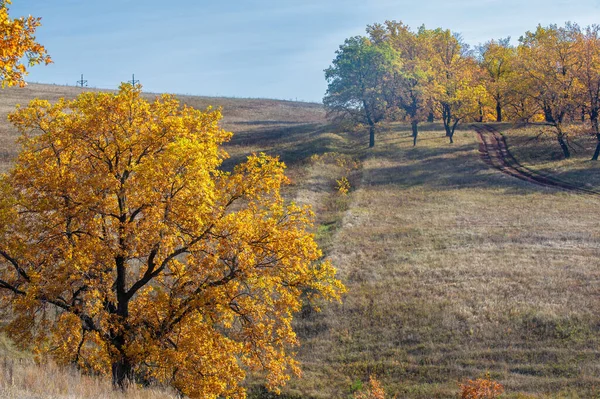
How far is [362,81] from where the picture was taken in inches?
2805

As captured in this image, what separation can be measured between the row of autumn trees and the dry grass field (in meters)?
8.69

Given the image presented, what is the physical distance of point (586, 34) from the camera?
63875mm

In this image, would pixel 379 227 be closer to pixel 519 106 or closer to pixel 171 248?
pixel 171 248

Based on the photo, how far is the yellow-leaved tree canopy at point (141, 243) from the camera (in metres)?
15.2

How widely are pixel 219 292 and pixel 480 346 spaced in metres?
14.5

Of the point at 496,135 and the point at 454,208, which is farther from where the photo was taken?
the point at 496,135

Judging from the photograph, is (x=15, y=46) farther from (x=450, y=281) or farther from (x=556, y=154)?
(x=556, y=154)

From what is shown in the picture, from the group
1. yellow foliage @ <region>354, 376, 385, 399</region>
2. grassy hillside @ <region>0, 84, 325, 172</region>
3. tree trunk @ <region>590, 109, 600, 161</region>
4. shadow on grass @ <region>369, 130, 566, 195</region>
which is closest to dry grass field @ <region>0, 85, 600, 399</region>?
shadow on grass @ <region>369, 130, 566, 195</region>

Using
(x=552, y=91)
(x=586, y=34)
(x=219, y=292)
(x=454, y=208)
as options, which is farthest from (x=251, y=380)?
(x=586, y=34)

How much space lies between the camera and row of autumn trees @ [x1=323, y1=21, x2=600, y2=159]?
62.5 metres

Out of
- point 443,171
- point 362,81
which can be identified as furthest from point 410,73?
point 443,171

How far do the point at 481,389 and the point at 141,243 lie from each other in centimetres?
1337

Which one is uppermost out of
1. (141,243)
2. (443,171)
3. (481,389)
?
(443,171)

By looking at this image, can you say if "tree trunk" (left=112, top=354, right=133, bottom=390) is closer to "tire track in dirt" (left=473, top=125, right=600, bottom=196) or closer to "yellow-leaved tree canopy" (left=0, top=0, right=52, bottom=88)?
"yellow-leaved tree canopy" (left=0, top=0, right=52, bottom=88)
